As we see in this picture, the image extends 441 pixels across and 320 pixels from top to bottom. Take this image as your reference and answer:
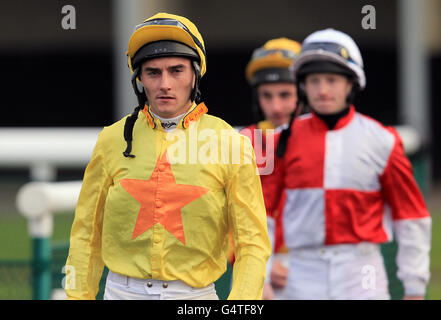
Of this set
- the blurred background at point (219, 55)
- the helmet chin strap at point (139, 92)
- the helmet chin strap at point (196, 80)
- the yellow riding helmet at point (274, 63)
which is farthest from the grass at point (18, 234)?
the blurred background at point (219, 55)

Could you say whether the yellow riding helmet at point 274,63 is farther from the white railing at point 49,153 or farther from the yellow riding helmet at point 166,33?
the yellow riding helmet at point 166,33

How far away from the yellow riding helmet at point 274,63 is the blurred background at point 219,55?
27.6ft

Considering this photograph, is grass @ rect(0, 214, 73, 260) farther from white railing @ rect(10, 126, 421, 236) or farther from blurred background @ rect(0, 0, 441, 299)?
blurred background @ rect(0, 0, 441, 299)

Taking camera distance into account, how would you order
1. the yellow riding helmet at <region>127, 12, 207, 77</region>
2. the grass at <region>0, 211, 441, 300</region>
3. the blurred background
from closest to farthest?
the yellow riding helmet at <region>127, 12, 207, 77</region>
the grass at <region>0, 211, 441, 300</region>
the blurred background

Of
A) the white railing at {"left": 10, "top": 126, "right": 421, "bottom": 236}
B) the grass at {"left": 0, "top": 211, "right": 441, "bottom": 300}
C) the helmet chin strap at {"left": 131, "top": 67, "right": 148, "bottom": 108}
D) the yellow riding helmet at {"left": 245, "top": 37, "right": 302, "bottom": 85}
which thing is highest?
the yellow riding helmet at {"left": 245, "top": 37, "right": 302, "bottom": 85}

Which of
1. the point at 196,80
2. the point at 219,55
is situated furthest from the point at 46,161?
the point at 219,55

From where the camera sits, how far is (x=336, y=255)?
3.92 meters

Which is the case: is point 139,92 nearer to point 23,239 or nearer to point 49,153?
point 49,153

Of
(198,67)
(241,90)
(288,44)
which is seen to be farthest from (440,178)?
(198,67)

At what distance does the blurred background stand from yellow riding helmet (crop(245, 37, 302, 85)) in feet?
27.6

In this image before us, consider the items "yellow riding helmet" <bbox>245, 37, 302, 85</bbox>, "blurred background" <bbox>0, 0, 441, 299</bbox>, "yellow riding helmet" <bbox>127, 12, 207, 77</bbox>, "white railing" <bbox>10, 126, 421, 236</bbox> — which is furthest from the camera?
"blurred background" <bbox>0, 0, 441, 299</bbox>

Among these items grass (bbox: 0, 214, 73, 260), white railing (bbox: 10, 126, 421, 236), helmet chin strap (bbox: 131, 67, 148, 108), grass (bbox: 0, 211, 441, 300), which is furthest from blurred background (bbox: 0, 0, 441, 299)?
helmet chin strap (bbox: 131, 67, 148, 108)

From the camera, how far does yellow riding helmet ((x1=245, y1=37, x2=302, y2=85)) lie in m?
4.92

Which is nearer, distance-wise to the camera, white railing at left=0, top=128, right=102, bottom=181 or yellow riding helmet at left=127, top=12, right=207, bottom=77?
yellow riding helmet at left=127, top=12, right=207, bottom=77
